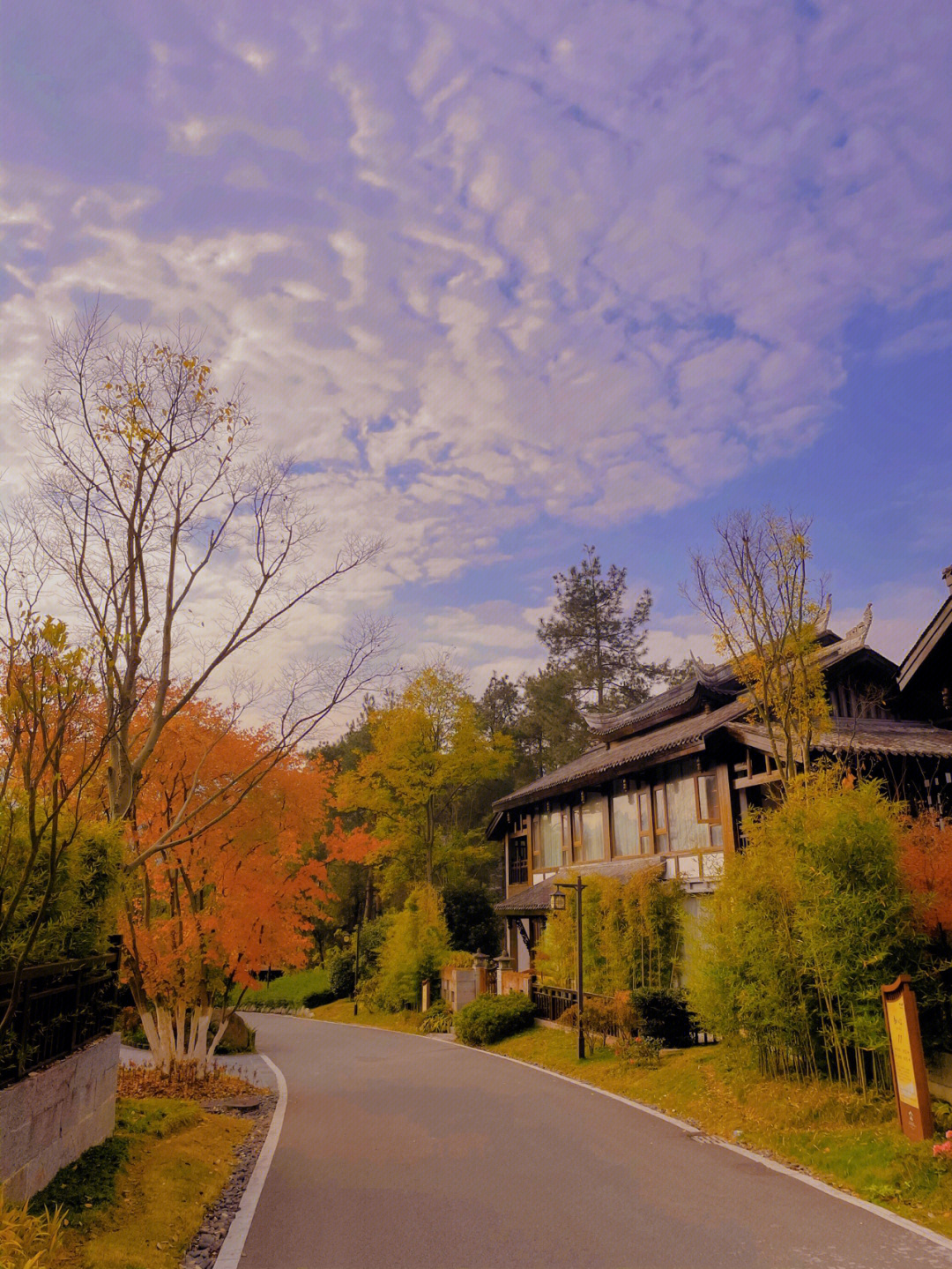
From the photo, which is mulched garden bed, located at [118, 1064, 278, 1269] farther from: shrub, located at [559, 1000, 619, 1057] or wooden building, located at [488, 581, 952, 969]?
wooden building, located at [488, 581, 952, 969]

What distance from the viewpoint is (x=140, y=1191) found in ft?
26.6

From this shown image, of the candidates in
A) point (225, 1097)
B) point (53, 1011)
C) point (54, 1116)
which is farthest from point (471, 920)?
point (54, 1116)

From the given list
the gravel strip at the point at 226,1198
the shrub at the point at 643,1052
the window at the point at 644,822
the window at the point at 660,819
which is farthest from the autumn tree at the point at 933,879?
the window at the point at 644,822

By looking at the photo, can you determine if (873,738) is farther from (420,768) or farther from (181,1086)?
(420,768)

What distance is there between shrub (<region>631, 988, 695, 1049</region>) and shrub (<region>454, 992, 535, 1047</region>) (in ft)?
19.5

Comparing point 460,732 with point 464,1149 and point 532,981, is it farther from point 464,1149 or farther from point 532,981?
point 464,1149

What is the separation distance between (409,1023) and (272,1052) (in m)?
7.45

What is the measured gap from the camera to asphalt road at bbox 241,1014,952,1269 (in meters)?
6.82

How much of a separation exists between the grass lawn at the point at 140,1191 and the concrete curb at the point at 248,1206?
31 centimetres

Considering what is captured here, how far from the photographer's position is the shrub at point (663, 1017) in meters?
16.8

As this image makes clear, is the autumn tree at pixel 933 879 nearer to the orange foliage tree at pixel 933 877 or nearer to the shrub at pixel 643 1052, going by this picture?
the orange foliage tree at pixel 933 877

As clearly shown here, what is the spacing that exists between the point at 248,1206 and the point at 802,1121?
6476mm

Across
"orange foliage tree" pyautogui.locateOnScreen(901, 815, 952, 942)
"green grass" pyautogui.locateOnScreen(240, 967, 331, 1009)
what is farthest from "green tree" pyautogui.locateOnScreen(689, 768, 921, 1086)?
"green grass" pyautogui.locateOnScreen(240, 967, 331, 1009)

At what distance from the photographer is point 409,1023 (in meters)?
28.8
